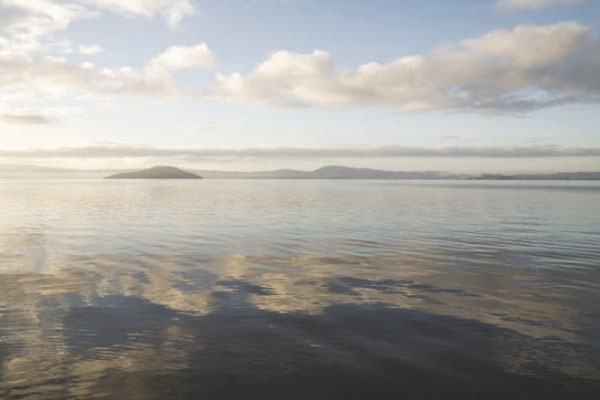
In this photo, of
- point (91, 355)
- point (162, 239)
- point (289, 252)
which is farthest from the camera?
point (162, 239)

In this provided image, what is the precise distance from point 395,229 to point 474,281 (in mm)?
18731

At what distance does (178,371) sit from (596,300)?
1492 centimetres

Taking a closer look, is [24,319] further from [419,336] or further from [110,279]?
[419,336]

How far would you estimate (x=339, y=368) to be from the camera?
9688 mm

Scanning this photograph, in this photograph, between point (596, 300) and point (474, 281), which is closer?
point (596, 300)

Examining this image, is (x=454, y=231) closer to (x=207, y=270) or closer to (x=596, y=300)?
(x=596, y=300)

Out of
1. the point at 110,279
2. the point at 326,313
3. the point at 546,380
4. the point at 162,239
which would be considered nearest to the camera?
the point at 546,380

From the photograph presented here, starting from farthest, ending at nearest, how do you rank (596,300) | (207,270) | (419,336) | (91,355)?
(207,270) → (596,300) → (419,336) → (91,355)

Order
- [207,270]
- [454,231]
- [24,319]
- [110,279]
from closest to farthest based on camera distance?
[24,319]
[110,279]
[207,270]
[454,231]

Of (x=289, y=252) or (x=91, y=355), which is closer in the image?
(x=91, y=355)

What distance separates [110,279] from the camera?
18.1 meters

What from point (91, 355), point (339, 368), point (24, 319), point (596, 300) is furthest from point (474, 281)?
point (24, 319)

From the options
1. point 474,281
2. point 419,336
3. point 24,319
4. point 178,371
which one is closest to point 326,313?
point 419,336

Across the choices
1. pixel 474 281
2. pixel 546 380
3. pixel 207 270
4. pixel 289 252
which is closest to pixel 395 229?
pixel 289 252
